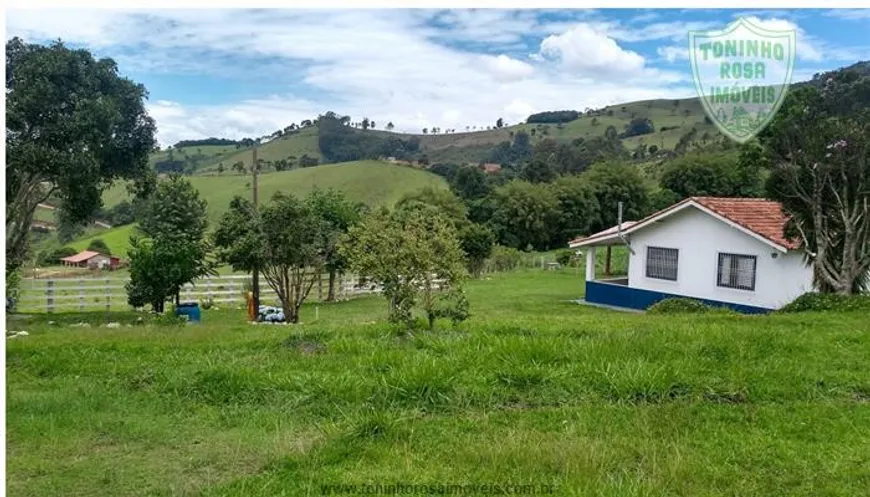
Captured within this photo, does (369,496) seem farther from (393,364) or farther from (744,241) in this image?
(744,241)

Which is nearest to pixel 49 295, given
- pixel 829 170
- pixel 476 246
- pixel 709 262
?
pixel 476 246

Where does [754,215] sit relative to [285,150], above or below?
below

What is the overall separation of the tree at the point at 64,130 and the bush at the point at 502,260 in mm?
15476

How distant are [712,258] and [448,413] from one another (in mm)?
12810

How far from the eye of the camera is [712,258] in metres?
14.7

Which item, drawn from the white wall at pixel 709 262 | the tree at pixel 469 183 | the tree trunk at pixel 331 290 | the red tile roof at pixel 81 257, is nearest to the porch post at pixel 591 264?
the white wall at pixel 709 262

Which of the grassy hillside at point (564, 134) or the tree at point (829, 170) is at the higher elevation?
the grassy hillside at point (564, 134)

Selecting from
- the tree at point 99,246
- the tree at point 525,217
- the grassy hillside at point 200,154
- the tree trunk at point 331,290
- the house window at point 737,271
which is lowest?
the tree trunk at point 331,290

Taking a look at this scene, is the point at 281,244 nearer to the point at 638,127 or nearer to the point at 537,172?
the point at 537,172

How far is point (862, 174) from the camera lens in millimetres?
9266

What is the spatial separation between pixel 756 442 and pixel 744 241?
12.2 m

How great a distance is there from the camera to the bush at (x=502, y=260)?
27.0 meters

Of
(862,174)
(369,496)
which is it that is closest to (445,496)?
(369,496)

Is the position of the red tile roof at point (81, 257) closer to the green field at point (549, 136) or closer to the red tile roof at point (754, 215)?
the green field at point (549, 136)
